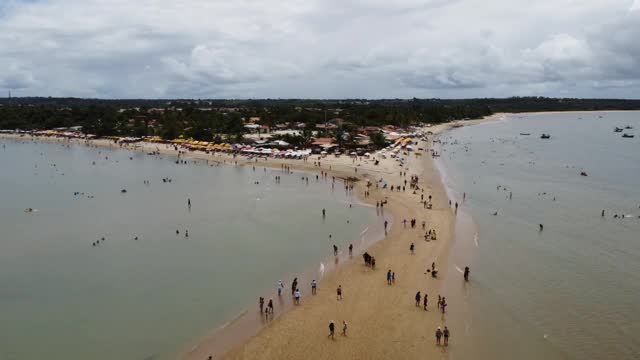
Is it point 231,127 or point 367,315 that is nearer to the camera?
point 367,315

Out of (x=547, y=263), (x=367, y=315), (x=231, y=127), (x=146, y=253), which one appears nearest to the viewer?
(x=367, y=315)

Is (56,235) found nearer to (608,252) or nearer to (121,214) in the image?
(121,214)

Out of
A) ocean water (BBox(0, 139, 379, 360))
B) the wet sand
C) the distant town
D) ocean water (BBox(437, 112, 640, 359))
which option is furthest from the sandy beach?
the distant town

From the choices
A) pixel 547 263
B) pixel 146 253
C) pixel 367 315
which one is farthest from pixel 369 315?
pixel 146 253

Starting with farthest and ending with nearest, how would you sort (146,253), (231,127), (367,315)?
1. (231,127)
2. (146,253)
3. (367,315)

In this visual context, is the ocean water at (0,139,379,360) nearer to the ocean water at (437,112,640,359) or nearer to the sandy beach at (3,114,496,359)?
the sandy beach at (3,114,496,359)

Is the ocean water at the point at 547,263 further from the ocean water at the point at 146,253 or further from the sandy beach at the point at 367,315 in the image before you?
the ocean water at the point at 146,253

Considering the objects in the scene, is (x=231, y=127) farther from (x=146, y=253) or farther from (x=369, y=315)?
(x=369, y=315)

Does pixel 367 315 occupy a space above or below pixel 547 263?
below
